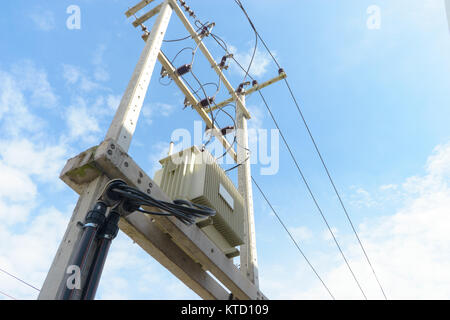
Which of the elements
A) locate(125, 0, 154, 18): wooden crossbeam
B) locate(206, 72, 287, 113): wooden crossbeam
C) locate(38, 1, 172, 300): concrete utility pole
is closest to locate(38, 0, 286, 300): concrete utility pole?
locate(38, 1, 172, 300): concrete utility pole

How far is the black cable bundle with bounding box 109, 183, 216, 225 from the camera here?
4.30 ft

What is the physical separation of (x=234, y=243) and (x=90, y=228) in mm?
1206

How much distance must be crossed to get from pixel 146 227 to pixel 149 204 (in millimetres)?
444

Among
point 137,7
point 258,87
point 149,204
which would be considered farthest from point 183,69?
point 149,204

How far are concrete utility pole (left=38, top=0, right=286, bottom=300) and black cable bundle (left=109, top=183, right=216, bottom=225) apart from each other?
145 mm

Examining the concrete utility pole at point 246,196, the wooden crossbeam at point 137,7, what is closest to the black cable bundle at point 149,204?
the concrete utility pole at point 246,196

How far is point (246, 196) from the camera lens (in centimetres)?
292

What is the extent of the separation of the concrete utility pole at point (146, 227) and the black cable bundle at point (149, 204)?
0.48ft

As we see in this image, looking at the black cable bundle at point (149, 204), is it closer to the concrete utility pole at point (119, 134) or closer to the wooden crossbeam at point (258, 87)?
the concrete utility pole at point (119, 134)

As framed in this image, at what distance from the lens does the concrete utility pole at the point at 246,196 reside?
2.50 metres

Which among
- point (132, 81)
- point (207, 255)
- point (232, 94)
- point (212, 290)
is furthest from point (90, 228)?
point (232, 94)
